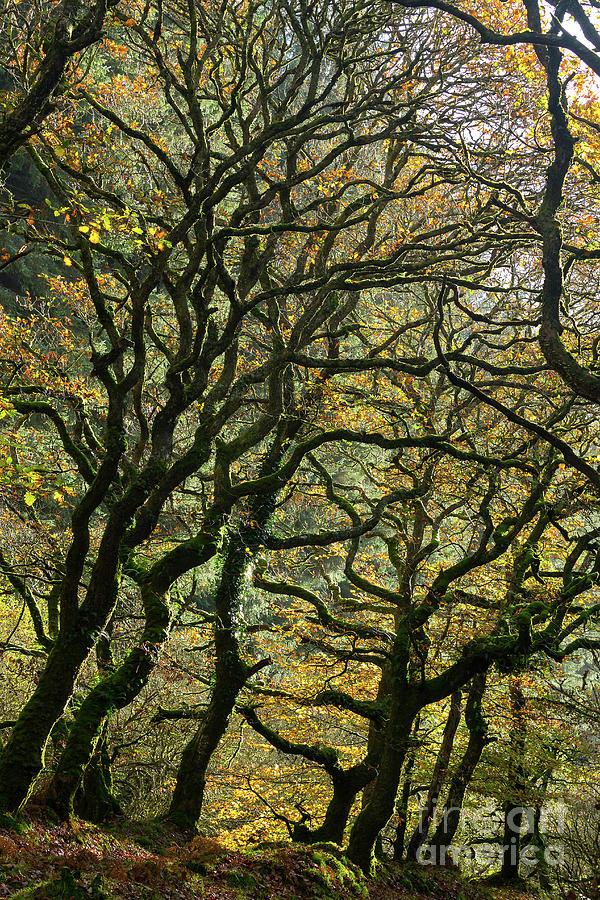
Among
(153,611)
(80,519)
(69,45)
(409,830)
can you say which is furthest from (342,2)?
(409,830)

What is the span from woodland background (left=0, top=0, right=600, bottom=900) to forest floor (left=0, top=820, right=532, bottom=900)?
0.14 metres

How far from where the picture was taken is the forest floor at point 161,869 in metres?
5.08

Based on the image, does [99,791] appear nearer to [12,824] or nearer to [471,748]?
[12,824]

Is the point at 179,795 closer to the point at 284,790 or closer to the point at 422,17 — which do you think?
the point at 284,790

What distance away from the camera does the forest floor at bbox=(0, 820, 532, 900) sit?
508 cm

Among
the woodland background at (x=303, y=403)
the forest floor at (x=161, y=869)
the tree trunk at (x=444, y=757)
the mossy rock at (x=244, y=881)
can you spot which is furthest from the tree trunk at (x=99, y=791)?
the tree trunk at (x=444, y=757)

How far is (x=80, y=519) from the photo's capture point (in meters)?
6.03

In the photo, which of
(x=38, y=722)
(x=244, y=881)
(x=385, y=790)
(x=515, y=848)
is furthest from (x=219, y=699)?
(x=515, y=848)

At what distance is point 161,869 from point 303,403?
20.6 feet

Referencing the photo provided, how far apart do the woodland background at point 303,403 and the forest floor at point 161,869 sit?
0.14 m

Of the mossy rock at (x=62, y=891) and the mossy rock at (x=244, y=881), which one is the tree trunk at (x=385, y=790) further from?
the mossy rock at (x=62, y=891)

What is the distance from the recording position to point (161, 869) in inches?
247

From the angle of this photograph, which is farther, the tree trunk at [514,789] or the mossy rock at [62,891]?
the tree trunk at [514,789]

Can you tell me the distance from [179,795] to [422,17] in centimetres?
1124
